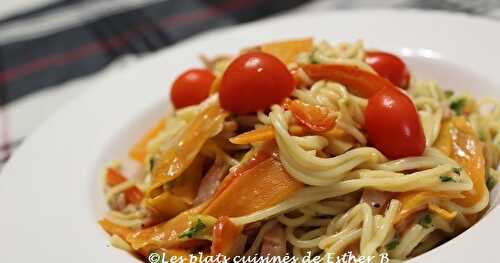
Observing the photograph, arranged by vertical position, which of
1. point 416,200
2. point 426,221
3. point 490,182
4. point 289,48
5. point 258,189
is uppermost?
point 289,48

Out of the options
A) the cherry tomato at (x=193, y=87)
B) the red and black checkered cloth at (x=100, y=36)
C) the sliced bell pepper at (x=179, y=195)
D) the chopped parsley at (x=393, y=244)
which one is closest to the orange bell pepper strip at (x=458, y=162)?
the chopped parsley at (x=393, y=244)

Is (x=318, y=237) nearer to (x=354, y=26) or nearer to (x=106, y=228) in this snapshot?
(x=106, y=228)

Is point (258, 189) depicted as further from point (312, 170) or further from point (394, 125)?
point (394, 125)

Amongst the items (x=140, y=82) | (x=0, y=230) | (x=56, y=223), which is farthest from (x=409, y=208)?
(x=140, y=82)

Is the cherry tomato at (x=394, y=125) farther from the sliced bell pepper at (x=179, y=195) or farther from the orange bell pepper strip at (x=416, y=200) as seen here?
the sliced bell pepper at (x=179, y=195)

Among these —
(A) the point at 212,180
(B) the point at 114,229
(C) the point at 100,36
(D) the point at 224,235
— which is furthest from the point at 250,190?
(C) the point at 100,36
